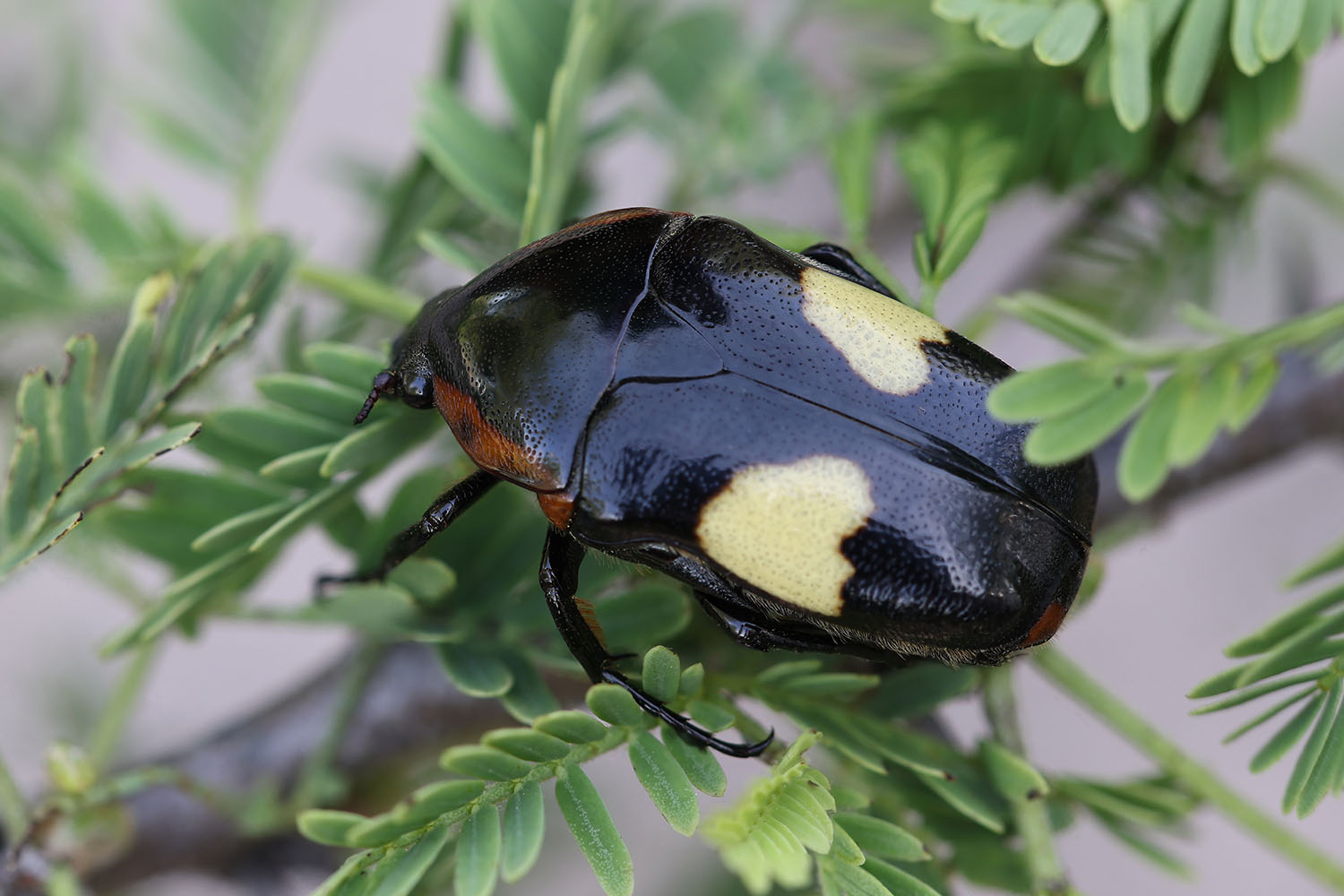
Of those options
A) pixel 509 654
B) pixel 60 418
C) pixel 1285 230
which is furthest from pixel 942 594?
pixel 1285 230

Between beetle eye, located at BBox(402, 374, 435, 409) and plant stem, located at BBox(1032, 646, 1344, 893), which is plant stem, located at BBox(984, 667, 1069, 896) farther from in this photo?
beetle eye, located at BBox(402, 374, 435, 409)

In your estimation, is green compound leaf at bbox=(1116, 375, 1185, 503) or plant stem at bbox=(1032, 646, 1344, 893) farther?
plant stem at bbox=(1032, 646, 1344, 893)

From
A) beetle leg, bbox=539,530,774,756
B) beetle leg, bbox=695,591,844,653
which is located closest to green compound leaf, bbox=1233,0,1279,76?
beetle leg, bbox=695,591,844,653

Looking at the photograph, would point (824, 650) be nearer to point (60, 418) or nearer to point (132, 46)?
point (60, 418)

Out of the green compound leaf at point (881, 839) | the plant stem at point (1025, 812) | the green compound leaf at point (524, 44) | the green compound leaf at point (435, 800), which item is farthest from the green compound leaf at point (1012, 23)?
the green compound leaf at point (435, 800)

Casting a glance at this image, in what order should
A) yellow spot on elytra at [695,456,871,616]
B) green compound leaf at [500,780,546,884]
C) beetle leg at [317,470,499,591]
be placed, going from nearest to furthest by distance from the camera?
green compound leaf at [500,780,546,884] → yellow spot on elytra at [695,456,871,616] → beetle leg at [317,470,499,591]

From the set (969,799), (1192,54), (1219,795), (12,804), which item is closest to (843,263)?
(1192,54)
